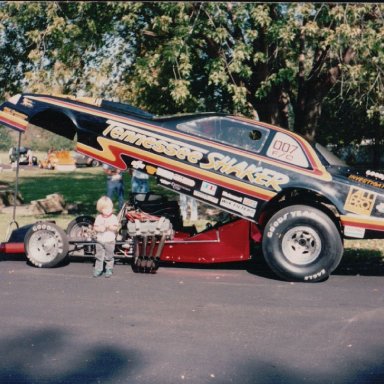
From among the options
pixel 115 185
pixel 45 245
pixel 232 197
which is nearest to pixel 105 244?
pixel 45 245

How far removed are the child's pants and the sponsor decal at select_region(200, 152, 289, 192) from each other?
5.15 feet

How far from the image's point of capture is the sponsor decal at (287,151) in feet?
24.3

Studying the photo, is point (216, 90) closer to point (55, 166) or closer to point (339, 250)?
point (339, 250)

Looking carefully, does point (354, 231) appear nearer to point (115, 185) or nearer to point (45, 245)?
point (45, 245)

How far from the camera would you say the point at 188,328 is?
543 centimetres

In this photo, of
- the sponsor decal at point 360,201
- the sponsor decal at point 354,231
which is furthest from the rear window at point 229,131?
the sponsor decal at point 354,231

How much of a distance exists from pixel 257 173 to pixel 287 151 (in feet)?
1.56

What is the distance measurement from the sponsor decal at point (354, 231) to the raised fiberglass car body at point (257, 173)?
0.01m

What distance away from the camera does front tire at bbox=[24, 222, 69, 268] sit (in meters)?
7.98

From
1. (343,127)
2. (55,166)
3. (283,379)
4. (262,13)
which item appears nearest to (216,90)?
(262,13)

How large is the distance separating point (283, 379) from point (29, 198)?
16351 millimetres

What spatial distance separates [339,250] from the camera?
23.6 ft

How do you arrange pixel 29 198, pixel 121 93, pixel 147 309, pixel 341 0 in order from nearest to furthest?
pixel 147 309, pixel 341 0, pixel 121 93, pixel 29 198

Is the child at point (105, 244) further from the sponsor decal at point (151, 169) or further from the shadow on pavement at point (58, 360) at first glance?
the shadow on pavement at point (58, 360)
